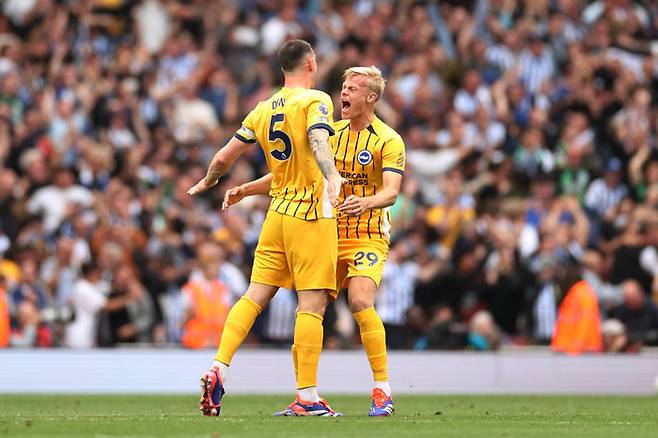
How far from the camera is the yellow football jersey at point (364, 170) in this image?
10945 mm

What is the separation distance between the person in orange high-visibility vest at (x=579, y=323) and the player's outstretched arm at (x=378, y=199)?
874cm

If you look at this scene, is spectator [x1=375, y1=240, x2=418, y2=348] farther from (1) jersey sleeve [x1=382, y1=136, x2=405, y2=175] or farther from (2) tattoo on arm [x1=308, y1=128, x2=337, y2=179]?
(2) tattoo on arm [x1=308, y1=128, x2=337, y2=179]

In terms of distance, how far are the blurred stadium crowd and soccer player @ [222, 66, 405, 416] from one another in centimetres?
767

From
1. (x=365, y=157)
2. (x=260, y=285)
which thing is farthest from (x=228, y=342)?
(x=365, y=157)

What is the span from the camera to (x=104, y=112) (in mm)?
22000

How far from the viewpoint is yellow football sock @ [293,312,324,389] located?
10320 mm

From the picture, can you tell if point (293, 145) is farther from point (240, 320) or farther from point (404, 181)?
point (404, 181)

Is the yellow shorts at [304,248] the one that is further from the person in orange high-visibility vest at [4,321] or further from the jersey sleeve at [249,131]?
the person in orange high-visibility vest at [4,321]

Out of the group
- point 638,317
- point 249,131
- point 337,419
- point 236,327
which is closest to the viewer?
point 337,419

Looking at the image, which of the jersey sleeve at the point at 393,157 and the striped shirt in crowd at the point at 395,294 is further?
the striped shirt in crowd at the point at 395,294

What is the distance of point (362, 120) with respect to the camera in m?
11.1

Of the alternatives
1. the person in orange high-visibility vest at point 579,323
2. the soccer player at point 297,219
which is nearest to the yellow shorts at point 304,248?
the soccer player at point 297,219

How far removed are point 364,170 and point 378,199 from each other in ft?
2.38

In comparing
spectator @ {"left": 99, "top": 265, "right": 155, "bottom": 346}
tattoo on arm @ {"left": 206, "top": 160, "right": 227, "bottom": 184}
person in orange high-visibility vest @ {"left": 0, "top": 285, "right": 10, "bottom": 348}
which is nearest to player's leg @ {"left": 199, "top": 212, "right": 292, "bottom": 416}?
tattoo on arm @ {"left": 206, "top": 160, "right": 227, "bottom": 184}
